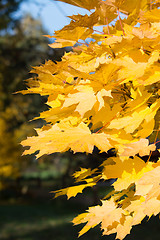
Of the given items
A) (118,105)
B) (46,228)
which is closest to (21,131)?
(46,228)

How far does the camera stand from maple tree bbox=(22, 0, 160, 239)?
73 centimetres

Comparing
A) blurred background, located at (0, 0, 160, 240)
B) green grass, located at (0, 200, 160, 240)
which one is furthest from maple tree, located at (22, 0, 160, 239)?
green grass, located at (0, 200, 160, 240)

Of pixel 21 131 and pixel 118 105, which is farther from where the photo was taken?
pixel 21 131

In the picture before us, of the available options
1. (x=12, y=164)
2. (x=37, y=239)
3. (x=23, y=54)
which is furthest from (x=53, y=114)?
(x=12, y=164)

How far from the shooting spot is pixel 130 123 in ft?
2.56

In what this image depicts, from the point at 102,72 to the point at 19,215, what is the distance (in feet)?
41.1

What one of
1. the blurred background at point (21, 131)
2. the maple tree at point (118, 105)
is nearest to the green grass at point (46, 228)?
the blurred background at point (21, 131)

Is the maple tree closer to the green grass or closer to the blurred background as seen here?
the blurred background

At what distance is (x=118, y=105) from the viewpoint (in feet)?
2.80

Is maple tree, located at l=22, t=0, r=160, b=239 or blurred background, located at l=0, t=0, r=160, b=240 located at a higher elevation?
maple tree, located at l=22, t=0, r=160, b=239

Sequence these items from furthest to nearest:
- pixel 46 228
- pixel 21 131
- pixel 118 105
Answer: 1. pixel 21 131
2. pixel 46 228
3. pixel 118 105

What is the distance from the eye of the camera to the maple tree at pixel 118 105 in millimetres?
727

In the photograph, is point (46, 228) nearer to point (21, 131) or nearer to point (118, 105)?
point (21, 131)

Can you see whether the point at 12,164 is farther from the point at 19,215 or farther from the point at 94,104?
the point at 94,104
